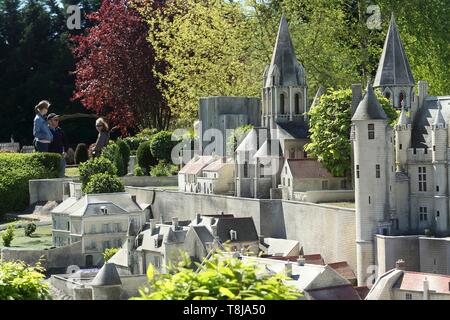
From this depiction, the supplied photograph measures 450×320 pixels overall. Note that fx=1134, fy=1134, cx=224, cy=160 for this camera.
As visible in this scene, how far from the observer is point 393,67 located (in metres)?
53.8

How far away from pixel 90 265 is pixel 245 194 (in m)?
8.73

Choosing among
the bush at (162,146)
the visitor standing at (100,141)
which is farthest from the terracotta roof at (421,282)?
the visitor standing at (100,141)

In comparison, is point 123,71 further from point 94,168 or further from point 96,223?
point 96,223

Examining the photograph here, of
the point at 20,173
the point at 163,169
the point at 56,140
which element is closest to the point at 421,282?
the point at 163,169

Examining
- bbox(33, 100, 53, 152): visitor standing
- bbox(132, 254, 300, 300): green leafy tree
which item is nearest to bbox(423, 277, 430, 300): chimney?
bbox(132, 254, 300, 300): green leafy tree

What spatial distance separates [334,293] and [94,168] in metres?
27.9

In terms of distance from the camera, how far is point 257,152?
58.1m

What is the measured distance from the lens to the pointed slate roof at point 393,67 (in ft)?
176

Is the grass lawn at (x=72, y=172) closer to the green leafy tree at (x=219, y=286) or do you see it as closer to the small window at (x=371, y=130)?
the small window at (x=371, y=130)

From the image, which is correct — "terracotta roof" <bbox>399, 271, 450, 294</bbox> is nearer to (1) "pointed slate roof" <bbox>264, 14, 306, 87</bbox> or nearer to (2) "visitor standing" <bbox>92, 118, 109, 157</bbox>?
(1) "pointed slate roof" <bbox>264, 14, 306, 87</bbox>

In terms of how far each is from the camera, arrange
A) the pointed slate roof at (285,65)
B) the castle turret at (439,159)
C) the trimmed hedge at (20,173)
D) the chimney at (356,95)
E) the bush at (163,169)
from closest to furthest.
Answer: the castle turret at (439,159) → the chimney at (356,95) → the pointed slate roof at (285,65) → the trimmed hedge at (20,173) → the bush at (163,169)

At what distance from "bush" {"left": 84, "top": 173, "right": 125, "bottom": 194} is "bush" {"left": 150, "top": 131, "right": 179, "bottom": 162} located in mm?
8291

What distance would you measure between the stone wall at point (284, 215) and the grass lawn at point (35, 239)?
5785mm
